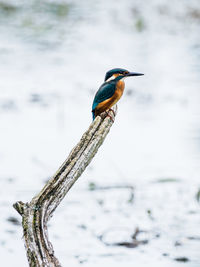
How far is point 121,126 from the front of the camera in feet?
21.2

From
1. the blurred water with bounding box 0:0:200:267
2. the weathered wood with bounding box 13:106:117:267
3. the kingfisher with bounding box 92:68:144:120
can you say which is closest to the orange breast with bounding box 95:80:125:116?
the kingfisher with bounding box 92:68:144:120

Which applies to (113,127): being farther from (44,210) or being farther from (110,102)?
(44,210)

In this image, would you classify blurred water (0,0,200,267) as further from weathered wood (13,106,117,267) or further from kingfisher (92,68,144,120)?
weathered wood (13,106,117,267)

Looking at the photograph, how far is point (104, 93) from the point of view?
3.66 m

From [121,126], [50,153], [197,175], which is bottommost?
[197,175]

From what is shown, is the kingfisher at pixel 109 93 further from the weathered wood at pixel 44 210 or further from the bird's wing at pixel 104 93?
the weathered wood at pixel 44 210

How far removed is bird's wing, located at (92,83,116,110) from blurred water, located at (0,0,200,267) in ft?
3.73

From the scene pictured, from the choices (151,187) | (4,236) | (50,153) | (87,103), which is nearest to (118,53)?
(87,103)

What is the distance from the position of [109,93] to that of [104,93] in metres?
0.03

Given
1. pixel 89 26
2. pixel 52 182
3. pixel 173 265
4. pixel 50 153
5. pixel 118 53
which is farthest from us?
pixel 89 26

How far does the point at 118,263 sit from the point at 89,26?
683cm

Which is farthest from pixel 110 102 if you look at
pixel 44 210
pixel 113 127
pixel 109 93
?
pixel 113 127

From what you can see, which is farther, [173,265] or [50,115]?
[50,115]

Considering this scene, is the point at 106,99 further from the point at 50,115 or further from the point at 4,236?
the point at 50,115
